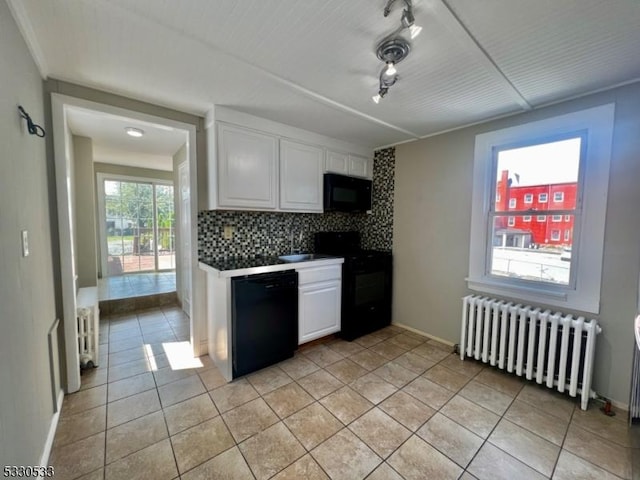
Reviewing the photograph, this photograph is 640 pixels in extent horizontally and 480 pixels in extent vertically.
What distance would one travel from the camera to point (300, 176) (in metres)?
2.87

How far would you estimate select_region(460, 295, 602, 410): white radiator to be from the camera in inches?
75.2

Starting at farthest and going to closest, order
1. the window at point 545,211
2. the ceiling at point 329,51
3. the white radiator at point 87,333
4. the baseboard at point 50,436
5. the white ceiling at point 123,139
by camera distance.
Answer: the white ceiling at point 123,139 → the white radiator at point 87,333 → the window at point 545,211 → the baseboard at point 50,436 → the ceiling at point 329,51

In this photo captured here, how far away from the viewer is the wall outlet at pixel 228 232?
8.90ft

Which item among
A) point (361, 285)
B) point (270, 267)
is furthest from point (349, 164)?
point (270, 267)

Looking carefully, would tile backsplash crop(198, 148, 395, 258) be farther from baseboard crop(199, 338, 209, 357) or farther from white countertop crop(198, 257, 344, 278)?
baseboard crop(199, 338, 209, 357)

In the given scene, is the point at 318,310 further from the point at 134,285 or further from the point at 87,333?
the point at 134,285

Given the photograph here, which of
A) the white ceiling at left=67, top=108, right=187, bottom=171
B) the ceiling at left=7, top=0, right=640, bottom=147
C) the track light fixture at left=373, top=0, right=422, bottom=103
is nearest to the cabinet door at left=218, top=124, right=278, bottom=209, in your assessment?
the ceiling at left=7, top=0, right=640, bottom=147

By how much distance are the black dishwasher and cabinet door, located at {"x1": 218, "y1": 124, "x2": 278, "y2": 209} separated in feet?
2.43

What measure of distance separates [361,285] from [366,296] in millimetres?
162

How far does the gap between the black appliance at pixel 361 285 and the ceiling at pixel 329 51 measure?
154 cm

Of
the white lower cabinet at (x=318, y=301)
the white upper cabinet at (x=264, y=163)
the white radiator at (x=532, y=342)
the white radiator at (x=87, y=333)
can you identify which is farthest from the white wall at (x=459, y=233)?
the white radiator at (x=87, y=333)

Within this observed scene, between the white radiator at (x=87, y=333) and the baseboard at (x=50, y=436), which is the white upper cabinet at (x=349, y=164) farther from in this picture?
the baseboard at (x=50, y=436)

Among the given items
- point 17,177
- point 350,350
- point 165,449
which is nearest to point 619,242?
point 350,350

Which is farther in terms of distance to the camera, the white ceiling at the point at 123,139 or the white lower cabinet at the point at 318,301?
the white lower cabinet at the point at 318,301
